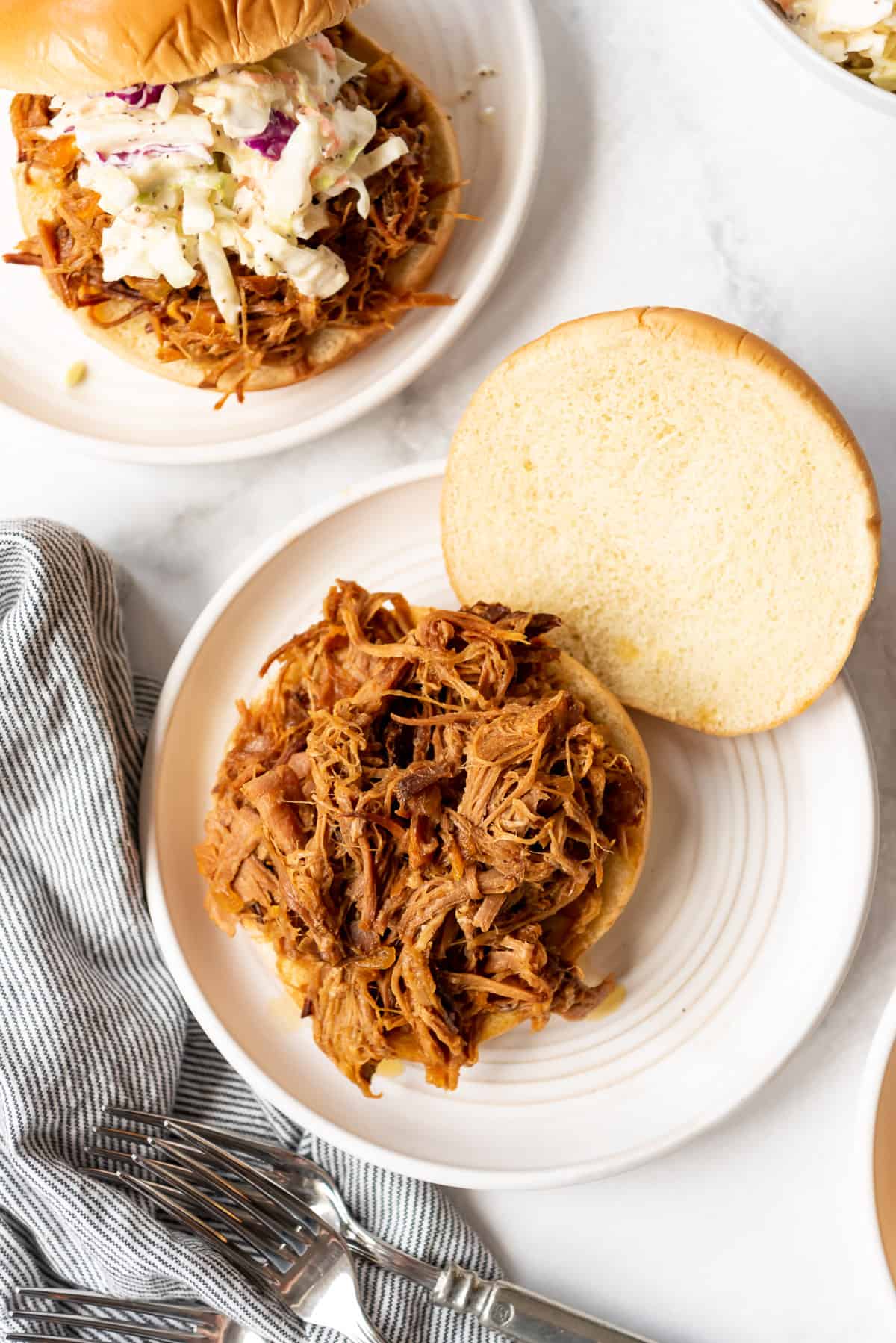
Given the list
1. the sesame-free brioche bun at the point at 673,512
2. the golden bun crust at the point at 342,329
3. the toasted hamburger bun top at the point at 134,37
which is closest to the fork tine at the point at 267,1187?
the sesame-free brioche bun at the point at 673,512

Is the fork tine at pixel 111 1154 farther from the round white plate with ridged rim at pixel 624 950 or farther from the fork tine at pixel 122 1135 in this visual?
the round white plate with ridged rim at pixel 624 950

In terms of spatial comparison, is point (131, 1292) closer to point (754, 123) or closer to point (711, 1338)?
point (711, 1338)

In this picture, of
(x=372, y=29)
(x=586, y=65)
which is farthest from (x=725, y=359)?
(x=372, y=29)

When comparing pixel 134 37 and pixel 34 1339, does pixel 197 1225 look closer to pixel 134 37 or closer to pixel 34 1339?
pixel 34 1339

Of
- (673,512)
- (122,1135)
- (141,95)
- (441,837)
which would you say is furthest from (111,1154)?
(141,95)

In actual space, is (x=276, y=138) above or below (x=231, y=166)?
above

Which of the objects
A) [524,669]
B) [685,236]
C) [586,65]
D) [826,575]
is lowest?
[524,669]
